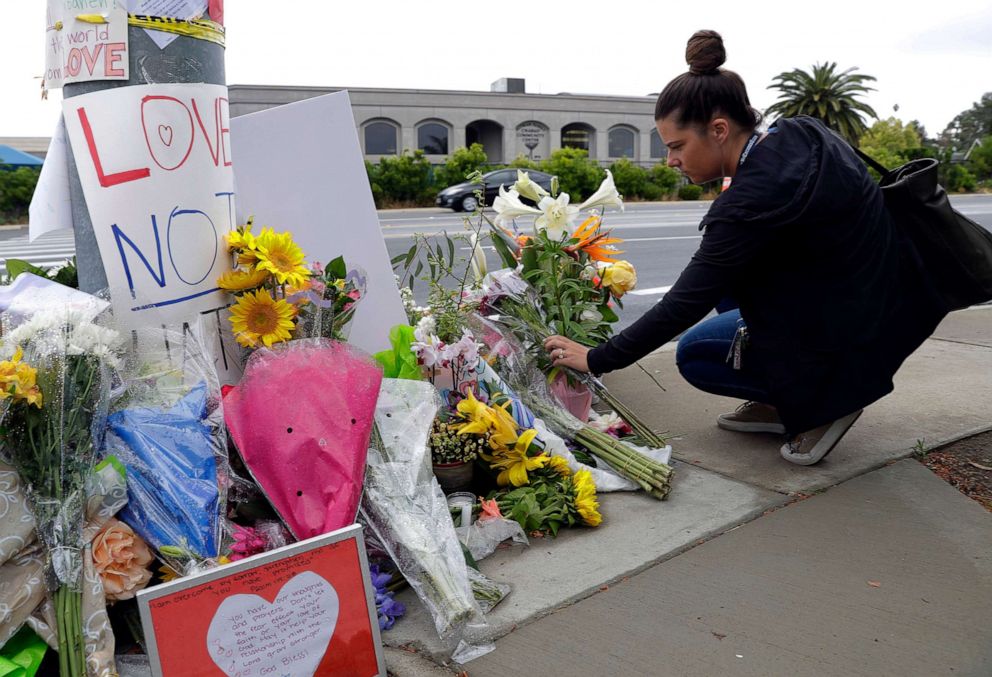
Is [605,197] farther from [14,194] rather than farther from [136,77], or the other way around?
[14,194]

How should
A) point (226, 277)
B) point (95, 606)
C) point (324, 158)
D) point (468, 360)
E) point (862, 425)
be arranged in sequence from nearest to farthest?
1. point (95, 606)
2. point (226, 277)
3. point (468, 360)
4. point (324, 158)
5. point (862, 425)

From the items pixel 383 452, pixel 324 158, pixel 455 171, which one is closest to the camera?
pixel 383 452

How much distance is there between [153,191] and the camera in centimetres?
269

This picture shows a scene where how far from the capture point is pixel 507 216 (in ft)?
12.4

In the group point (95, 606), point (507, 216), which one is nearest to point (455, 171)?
point (507, 216)

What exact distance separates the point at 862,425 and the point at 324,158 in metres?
2.74

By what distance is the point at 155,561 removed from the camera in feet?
7.73

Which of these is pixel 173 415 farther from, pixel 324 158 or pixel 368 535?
pixel 324 158

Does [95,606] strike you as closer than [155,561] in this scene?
Yes

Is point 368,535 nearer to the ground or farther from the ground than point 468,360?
nearer to the ground

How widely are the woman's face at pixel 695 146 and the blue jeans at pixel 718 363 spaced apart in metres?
0.78

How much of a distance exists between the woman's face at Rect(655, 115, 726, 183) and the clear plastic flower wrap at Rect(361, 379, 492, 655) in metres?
1.26

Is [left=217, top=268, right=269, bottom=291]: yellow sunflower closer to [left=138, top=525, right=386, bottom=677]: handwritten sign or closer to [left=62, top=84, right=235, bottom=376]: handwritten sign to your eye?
[left=62, top=84, right=235, bottom=376]: handwritten sign

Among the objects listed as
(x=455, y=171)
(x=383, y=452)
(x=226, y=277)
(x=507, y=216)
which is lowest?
(x=383, y=452)
